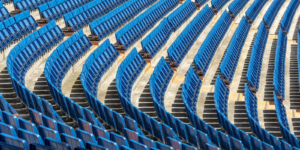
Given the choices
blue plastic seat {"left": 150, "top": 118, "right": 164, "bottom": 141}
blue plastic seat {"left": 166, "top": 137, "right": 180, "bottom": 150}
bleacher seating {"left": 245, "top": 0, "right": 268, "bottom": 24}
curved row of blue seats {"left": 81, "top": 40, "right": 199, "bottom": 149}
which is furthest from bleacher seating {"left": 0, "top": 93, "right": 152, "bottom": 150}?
bleacher seating {"left": 245, "top": 0, "right": 268, "bottom": 24}

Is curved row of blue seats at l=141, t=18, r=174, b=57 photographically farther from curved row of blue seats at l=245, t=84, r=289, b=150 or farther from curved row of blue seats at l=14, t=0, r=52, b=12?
curved row of blue seats at l=14, t=0, r=52, b=12

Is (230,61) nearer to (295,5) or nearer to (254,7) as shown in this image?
(254,7)

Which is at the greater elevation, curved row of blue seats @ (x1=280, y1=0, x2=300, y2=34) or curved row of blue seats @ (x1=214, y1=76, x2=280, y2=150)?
curved row of blue seats @ (x1=280, y1=0, x2=300, y2=34)

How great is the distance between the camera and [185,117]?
5160 millimetres

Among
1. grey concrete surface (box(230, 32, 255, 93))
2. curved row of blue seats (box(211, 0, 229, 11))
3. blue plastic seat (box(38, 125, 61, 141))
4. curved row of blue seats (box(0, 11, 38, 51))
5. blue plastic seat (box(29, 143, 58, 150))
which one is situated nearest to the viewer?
blue plastic seat (box(29, 143, 58, 150))

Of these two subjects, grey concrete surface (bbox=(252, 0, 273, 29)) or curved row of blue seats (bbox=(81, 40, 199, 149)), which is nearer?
curved row of blue seats (bbox=(81, 40, 199, 149))

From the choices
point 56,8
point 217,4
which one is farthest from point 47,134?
point 217,4

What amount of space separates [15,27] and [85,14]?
1.82 meters

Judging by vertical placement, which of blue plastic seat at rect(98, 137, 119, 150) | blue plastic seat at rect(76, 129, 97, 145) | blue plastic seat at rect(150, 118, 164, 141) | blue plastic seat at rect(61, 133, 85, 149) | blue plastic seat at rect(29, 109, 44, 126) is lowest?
blue plastic seat at rect(61, 133, 85, 149)

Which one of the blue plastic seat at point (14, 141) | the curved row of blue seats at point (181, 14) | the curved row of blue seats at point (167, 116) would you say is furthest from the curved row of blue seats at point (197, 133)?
Answer: the curved row of blue seats at point (181, 14)

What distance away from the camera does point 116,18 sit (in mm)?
7988

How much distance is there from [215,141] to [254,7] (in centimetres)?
816

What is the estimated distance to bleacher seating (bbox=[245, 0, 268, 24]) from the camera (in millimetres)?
10984

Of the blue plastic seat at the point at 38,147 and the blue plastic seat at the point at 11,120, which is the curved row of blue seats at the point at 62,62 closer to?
the blue plastic seat at the point at 11,120
